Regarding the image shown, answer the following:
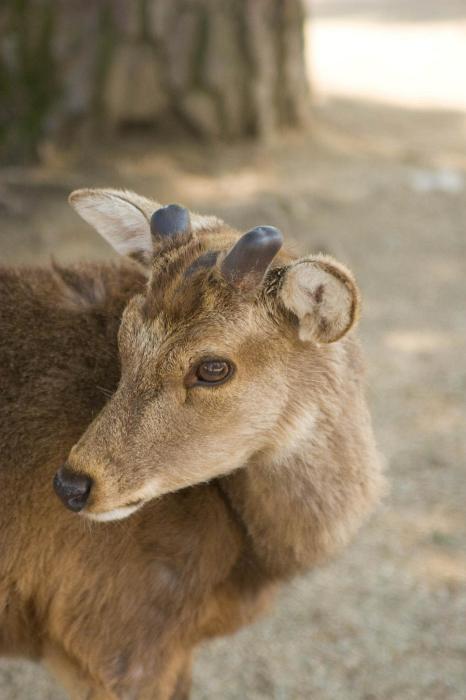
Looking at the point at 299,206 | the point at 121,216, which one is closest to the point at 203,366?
the point at 121,216

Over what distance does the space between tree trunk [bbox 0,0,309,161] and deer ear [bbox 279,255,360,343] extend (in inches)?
250

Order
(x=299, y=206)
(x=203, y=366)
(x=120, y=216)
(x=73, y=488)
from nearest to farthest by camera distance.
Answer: (x=73, y=488) → (x=203, y=366) → (x=120, y=216) → (x=299, y=206)

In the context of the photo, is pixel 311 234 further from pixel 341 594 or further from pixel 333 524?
pixel 333 524

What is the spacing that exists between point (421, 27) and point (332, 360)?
55.0 feet

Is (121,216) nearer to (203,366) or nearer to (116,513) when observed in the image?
(203,366)

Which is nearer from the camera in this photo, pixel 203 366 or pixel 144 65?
pixel 203 366

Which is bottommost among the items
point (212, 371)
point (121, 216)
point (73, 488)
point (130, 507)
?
point (130, 507)

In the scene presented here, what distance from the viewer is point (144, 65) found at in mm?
9891

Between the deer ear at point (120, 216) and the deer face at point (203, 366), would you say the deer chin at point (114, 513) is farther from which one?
the deer ear at point (120, 216)

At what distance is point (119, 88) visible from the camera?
32.5 ft

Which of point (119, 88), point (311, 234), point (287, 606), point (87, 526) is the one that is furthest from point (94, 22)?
point (87, 526)

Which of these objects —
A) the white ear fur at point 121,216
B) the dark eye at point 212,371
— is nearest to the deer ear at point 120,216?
the white ear fur at point 121,216

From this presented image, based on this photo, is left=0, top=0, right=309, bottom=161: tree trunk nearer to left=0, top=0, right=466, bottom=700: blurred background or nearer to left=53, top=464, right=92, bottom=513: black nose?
left=0, top=0, right=466, bottom=700: blurred background

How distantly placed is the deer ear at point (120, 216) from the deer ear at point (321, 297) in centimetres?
→ 73
